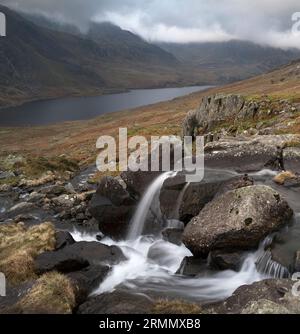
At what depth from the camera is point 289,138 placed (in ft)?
114

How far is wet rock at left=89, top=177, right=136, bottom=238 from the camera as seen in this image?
32.5 metres

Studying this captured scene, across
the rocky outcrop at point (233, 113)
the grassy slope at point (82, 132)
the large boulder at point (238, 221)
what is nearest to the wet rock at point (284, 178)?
the large boulder at point (238, 221)

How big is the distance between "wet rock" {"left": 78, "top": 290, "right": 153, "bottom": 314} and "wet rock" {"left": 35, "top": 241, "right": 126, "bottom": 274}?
3.41 m

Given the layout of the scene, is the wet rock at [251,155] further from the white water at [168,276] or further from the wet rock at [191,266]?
the wet rock at [191,266]

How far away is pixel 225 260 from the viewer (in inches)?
866

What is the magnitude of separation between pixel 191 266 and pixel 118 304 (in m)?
5.49

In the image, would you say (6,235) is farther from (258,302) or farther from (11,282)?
(258,302)

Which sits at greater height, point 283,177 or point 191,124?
point 191,124

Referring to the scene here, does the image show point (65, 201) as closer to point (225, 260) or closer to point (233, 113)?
point (225, 260)

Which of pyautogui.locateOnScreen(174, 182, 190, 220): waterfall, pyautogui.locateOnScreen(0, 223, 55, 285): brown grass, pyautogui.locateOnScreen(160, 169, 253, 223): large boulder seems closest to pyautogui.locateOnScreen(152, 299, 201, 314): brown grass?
pyautogui.locateOnScreen(0, 223, 55, 285): brown grass

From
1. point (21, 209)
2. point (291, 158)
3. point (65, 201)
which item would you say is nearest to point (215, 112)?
point (65, 201)
